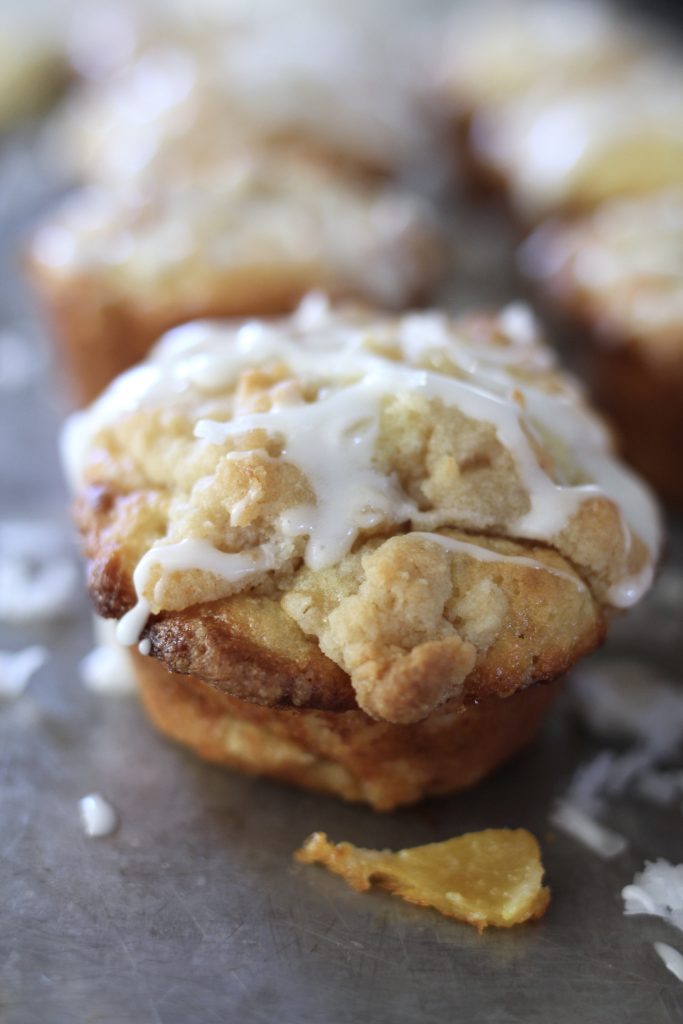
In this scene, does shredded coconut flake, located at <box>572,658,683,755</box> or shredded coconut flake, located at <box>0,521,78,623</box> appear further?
shredded coconut flake, located at <box>0,521,78,623</box>

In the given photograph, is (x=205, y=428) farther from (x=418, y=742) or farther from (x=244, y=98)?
(x=244, y=98)

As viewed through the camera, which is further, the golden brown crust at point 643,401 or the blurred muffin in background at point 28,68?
the blurred muffin in background at point 28,68

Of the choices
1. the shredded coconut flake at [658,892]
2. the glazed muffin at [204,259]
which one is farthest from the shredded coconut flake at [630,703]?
the glazed muffin at [204,259]

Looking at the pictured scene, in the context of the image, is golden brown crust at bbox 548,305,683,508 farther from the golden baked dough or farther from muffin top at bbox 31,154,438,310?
the golden baked dough

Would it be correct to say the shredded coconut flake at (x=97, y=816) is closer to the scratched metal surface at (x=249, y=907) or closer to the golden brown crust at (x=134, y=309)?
the scratched metal surface at (x=249, y=907)

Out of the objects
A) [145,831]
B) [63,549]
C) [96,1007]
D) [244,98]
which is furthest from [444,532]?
[244,98]

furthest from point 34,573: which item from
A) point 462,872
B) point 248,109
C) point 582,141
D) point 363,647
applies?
point 582,141

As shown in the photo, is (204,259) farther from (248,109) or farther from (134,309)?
(248,109)

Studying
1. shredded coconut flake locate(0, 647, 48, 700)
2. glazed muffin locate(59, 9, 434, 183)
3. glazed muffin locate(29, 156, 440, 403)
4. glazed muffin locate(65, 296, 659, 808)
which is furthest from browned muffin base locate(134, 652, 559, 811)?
glazed muffin locate(59, 9, 434, 183)
